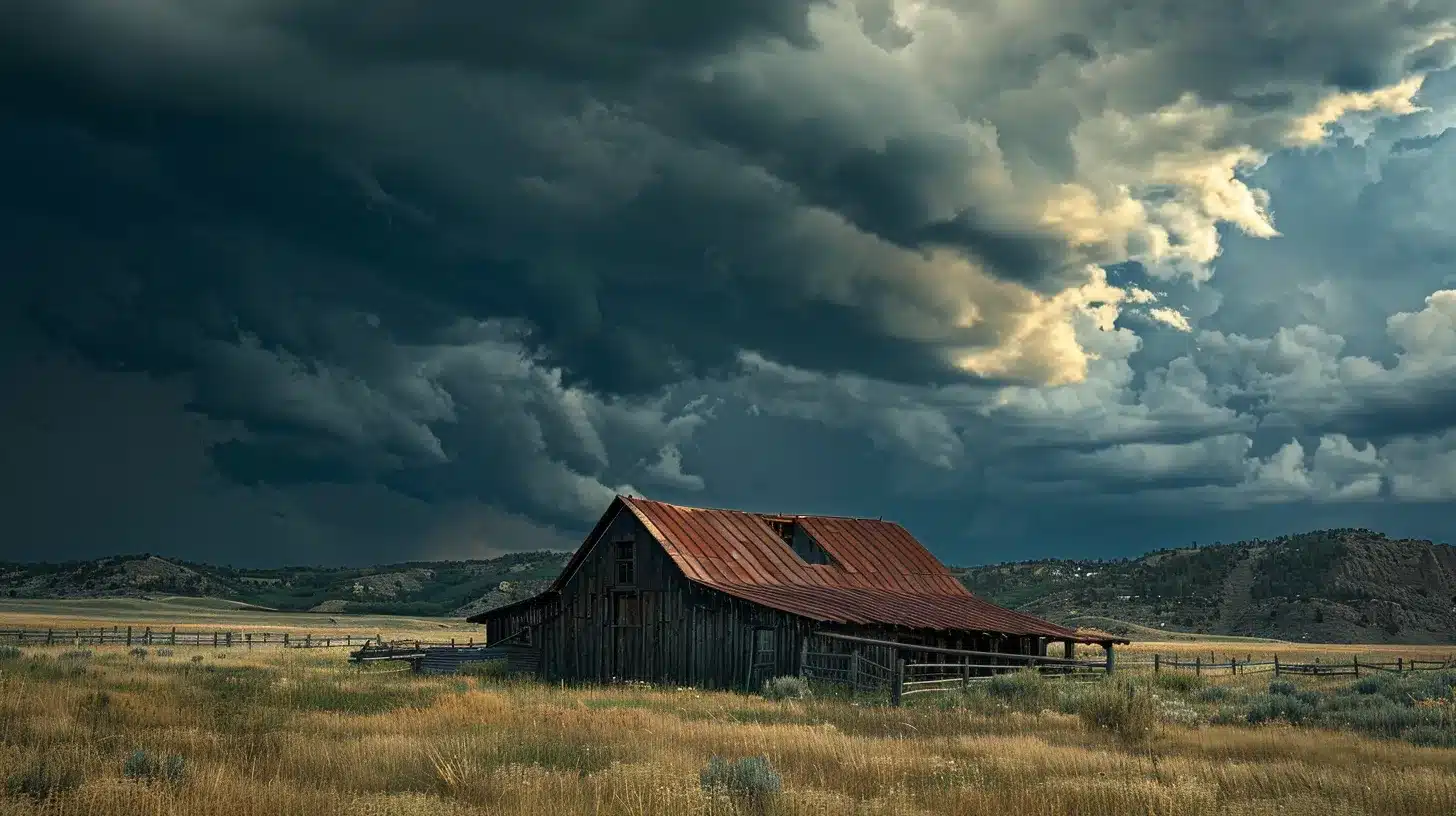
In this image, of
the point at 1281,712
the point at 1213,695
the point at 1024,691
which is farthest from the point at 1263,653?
the point at 1281,712

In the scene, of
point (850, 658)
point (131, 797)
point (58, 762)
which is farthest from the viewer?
point (850, 658)

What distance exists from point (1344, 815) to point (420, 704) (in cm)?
1720

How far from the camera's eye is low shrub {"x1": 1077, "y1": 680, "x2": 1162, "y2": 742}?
763 inches

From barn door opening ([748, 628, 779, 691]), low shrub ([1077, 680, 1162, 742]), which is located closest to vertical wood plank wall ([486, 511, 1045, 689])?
barn door opening ([748, 628, 779, 691])

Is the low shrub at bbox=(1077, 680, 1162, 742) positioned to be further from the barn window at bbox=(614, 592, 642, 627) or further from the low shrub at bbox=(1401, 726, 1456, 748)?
the barn window at bbox=(614, 592, 642, 627)

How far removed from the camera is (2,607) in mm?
121188

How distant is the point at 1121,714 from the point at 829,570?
22.5m

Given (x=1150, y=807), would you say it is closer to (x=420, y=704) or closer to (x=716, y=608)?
(x=420, y=704)

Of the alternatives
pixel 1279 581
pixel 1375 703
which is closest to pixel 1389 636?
pixel 1279 581

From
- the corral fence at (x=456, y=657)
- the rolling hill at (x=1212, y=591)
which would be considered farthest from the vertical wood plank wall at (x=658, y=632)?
the rolling hill at (x=1212, y=591)

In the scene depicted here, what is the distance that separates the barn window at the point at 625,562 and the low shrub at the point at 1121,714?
18.3 m

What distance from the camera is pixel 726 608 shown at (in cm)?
3416

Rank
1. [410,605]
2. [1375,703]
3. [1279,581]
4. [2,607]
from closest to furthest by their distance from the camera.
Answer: [1375,703]
[2,607]
[1279,581]
[410,605]

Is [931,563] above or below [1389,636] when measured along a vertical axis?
above
